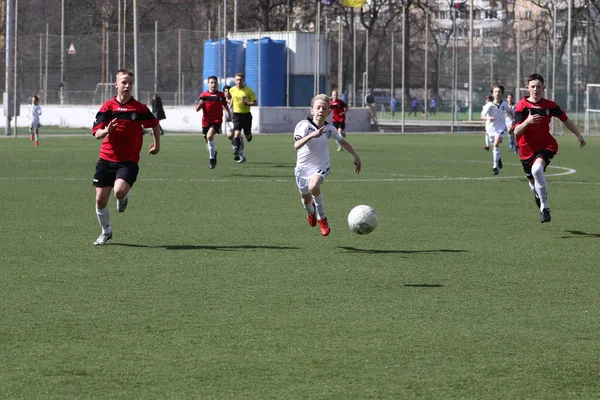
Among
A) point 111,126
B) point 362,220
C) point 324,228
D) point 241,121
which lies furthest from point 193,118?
point 362,220

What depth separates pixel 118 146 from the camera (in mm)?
12133

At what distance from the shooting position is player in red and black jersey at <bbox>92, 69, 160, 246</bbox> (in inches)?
474

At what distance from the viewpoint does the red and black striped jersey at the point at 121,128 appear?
1212 cm

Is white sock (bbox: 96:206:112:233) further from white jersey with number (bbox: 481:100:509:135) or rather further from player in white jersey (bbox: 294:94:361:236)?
white jersey with number (bbox: 481:100:509:135)

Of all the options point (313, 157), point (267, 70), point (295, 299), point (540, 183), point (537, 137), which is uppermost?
point (267, 70)

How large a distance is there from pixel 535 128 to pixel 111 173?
549 cm

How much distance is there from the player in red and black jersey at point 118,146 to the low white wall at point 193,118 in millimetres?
37124

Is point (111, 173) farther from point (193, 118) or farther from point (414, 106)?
point (414, 106)

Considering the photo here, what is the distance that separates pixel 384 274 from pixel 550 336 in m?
2.83

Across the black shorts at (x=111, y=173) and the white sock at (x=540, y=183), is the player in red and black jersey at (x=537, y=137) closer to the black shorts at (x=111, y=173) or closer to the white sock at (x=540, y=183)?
the white sock at (x=540, y=183)

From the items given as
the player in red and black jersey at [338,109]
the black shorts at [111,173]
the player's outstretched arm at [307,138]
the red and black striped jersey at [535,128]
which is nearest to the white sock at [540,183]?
the red and black striped jersey at [535,128]

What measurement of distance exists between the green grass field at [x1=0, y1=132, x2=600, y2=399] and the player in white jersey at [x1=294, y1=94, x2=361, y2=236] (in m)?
0.31

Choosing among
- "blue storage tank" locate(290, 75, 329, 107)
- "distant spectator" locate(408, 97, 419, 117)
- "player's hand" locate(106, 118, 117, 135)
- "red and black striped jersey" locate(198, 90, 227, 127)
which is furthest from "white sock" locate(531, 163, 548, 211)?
"distant spectator" locate(408, 97, 419, 117)

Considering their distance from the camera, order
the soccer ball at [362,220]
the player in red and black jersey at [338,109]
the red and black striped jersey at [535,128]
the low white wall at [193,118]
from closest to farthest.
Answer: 1. the soccer ball at [362,220]
2. the red and black striped jersey at [535,128]
3. the player in red and black jersey at [338,109]
4. the low white wall at [193,118]
